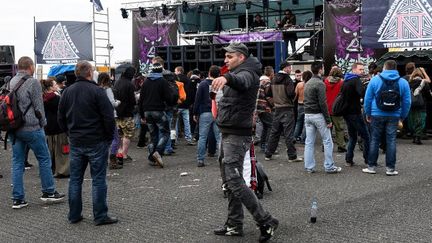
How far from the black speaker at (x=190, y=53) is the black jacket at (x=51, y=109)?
7245 millimetres

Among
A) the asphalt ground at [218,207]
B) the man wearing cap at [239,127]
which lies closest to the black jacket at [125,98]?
the asphalt ground at [218,207]

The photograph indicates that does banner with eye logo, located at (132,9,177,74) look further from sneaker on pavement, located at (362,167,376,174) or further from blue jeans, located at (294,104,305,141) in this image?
sneaker on pavement, located at (362,167,376,174)

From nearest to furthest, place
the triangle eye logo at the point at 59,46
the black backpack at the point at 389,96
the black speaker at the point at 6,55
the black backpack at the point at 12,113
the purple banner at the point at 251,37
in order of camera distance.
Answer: the black backpack at the point at 12,113 → the black backpack at the point at 389,96 → the purple banner at the point at 251,37 → the triangle eye logo at the point at 59,46 → the black speaker at the point at 6,55

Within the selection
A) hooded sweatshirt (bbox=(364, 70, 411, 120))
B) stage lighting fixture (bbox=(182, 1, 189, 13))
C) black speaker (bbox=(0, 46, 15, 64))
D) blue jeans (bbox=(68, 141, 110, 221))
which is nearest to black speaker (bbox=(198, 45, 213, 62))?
stage lighting fixture (bbox=(182, 1, 189, 13))

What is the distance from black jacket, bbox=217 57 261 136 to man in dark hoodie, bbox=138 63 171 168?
15.4 feet

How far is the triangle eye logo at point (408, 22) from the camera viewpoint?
14.5 m

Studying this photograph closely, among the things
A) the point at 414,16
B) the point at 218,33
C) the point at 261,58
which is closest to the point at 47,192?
the point at 261,58

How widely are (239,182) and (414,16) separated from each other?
11.2 meters

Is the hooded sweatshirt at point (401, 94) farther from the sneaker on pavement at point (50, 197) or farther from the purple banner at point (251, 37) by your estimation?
the purple banner at point (251, 37)

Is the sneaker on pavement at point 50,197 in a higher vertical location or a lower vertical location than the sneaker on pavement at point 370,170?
lower

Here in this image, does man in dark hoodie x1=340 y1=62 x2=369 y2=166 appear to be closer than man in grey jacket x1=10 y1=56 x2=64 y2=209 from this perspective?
No

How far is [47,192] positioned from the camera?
7.10 metres

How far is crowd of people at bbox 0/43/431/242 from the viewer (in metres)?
5.25

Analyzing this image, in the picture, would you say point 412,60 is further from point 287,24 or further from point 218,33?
point 218,33
